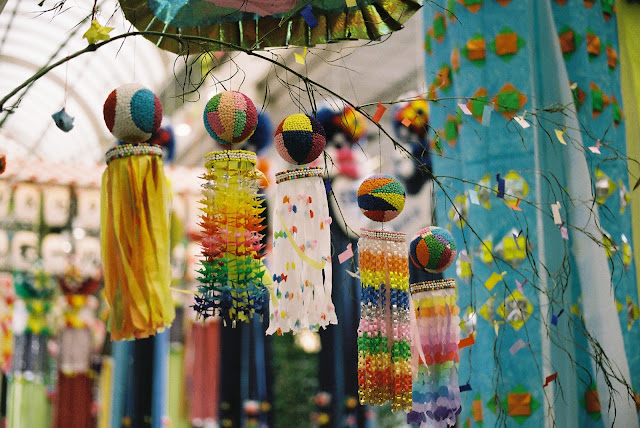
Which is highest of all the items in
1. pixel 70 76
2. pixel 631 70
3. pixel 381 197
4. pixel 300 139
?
pixel 70 76

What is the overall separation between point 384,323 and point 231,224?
0.48m

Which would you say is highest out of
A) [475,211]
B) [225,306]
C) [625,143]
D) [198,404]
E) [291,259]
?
[625,143]

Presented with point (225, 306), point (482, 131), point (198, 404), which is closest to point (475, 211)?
point (482, 131)

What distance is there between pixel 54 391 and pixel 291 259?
3.83 meters

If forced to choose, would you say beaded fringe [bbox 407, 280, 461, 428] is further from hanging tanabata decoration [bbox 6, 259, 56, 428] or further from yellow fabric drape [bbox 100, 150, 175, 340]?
hanging tanabata decoration [bbox 6, 259, 56, 428]

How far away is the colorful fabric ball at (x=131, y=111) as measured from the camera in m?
1.69

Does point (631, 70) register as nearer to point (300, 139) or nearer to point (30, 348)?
point (300, 139)

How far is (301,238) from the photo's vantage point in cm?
196

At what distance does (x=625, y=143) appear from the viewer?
9.82 ft

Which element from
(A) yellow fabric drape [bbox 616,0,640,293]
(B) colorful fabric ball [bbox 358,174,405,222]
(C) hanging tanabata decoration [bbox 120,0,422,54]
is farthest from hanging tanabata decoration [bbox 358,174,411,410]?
(A) yellow fabric drape [bbox 616,0,640,293]

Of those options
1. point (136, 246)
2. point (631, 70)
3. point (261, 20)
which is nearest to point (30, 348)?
point (261, 20)

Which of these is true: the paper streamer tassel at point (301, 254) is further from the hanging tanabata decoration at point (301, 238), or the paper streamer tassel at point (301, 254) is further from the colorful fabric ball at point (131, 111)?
the colorful fabric ball at point (131, 111)

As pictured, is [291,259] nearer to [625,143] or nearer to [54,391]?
[625,143]

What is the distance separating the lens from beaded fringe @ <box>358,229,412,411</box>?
76.8 inches
